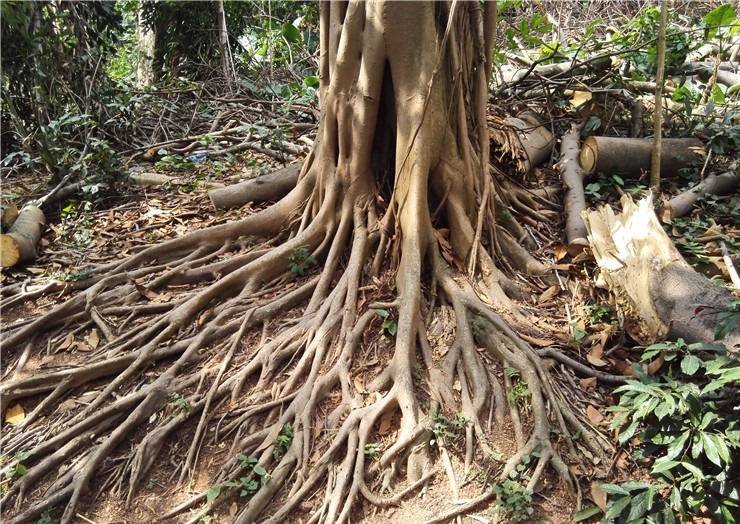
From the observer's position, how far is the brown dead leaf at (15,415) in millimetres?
3174

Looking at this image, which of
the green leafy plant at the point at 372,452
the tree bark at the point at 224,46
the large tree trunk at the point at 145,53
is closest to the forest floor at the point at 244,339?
the green leafy plant at the point at 372,452

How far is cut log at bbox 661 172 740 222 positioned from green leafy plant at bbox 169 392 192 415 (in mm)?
4151

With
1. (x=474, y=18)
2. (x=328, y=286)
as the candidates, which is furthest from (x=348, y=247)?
(x=474, y=18)

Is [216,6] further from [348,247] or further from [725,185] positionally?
[725,185]

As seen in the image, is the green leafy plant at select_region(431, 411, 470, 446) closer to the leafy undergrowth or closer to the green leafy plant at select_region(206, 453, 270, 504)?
the leafy undergrowth

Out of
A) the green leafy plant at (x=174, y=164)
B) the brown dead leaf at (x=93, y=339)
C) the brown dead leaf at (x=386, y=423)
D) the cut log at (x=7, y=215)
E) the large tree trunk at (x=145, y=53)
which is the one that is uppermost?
the large tree trunk at (x=145, y=53)

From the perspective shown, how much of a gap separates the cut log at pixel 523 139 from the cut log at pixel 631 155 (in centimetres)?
40

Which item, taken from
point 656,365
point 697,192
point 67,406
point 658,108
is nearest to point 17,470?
point 67,406

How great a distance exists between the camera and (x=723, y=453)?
2.31 meters

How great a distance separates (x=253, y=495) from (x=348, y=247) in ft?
6.01

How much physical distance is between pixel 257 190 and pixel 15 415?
8.26 feet

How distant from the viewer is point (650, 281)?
11.6 feet

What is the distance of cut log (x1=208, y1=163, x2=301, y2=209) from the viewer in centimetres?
488

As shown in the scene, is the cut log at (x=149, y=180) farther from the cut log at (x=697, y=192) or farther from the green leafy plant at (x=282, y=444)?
the cut log at (x=697, y=192)
